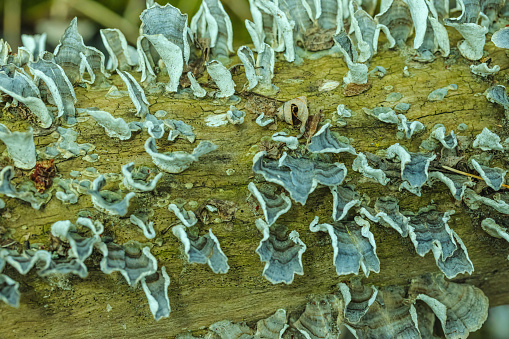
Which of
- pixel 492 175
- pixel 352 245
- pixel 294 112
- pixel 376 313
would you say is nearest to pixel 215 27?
pixel 294 112

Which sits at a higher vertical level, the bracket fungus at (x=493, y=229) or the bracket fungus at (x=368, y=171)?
the bracket fungus at (x=368, y=171)

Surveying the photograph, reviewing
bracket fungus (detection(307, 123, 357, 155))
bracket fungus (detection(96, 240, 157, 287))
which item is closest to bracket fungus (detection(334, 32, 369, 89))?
bracket fungus (detection(307, 123, 357, 155))

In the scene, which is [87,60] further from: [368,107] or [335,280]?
[335,280]

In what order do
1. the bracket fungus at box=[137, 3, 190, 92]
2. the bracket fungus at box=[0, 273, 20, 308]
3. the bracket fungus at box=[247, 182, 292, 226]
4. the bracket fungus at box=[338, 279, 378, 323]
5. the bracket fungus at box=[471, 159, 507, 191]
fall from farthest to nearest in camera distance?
the bracket fungus at box=[137, 3, 190, 92] → the bracket fungus at box=[338, 279, 378, 323] → the bracket fungus at box=[471, 159, 507, 191] → the bracket fungus at box=[247, 182, 292, 226] → the bracket fungus at box=[0, 273, 20, 308]

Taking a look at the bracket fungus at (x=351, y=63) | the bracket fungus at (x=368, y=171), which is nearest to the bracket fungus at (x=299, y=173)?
the bracket fungus at (x=368, y=171)

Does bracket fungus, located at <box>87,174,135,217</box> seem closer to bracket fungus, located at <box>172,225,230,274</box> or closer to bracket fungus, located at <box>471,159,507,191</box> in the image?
bracket fungus, located at <box>172,225,230,274</box>

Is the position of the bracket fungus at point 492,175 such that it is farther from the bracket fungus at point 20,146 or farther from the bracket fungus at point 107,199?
the bracket fungus at point 20,146

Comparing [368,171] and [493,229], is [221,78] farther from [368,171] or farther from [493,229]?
[493,229]

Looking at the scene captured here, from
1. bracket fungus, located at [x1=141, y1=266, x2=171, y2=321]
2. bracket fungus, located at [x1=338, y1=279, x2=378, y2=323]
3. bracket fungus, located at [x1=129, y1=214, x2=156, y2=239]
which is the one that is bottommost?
bracket fungus, located at [x1=338, y1=279, x2=378, y2=323]
